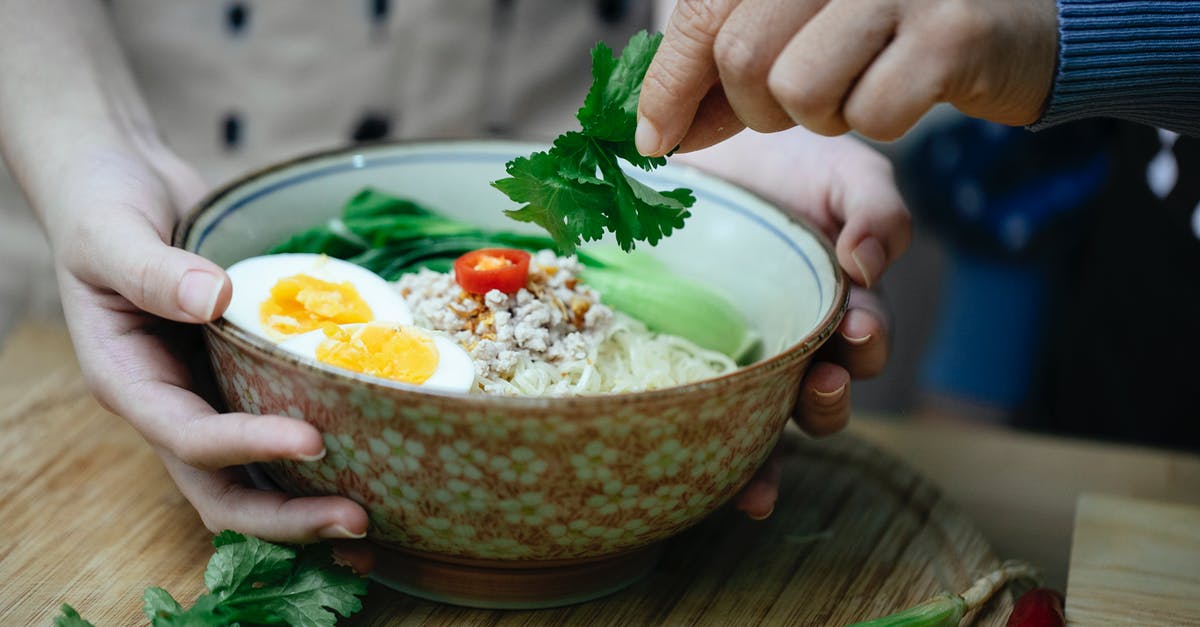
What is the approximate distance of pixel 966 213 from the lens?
369 cm

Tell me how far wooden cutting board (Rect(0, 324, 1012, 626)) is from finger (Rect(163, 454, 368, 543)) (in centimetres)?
15

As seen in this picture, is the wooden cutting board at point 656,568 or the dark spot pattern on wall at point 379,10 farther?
the dark spot pattern on wall at point 379,10

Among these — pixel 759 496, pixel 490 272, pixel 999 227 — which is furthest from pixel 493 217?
pixel 999 227

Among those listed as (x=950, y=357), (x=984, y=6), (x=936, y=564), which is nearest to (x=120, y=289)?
(x=984, y=6)

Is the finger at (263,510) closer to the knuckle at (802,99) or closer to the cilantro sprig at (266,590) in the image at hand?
the cilantro sprig at (266,590)

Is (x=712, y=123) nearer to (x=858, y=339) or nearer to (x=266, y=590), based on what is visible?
(x=858, y=339)

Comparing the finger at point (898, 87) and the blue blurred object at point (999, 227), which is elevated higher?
the finger at point (898, 87)

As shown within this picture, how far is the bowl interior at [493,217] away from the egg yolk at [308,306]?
6.8 inches

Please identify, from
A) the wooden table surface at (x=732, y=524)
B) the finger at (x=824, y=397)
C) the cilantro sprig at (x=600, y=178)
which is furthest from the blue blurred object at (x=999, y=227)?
the cilantro sprig at (x=600, y=178)

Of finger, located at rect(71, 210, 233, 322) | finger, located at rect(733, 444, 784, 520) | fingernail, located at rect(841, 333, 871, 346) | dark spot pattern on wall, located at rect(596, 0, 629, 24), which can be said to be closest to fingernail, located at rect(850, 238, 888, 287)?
fingernail, located at rect(841, 333, 871, 346)

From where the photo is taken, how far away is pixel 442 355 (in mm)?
1758

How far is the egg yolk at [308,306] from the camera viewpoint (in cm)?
183

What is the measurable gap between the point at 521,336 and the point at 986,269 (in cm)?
249

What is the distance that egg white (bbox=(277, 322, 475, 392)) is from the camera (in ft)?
5.54
